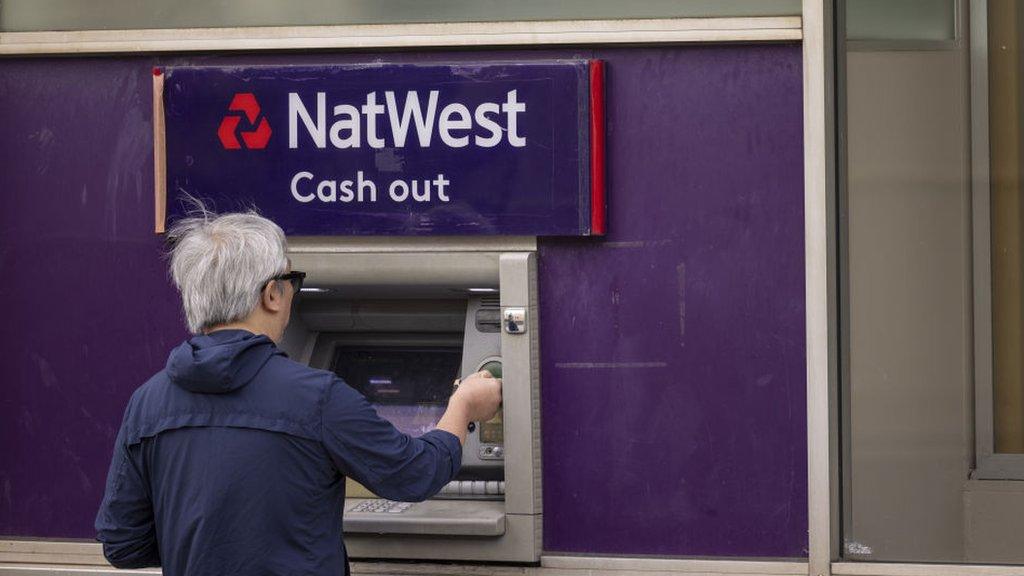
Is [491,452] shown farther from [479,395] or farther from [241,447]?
[241,447]

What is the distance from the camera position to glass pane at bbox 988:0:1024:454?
3.52 metres

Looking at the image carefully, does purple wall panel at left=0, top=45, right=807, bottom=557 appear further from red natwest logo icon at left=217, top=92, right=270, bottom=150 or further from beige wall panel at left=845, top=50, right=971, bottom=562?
beige wall panel at left=845, top=50, right=971, bottom=562

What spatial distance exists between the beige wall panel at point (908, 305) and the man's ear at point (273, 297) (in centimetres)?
→ 163

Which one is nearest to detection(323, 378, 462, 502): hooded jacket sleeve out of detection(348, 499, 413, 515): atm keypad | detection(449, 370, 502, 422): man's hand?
detection(449, 370, 502, 422): man's hand

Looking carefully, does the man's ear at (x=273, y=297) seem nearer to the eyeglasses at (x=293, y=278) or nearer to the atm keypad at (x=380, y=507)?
the eyeglasses at (x=293, y=278)

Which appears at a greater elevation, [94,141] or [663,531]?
[94,141]

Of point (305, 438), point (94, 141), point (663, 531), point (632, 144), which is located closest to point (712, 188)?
point (632, 144)

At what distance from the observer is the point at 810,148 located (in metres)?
3.25

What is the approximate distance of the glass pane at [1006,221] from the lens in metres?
3.52

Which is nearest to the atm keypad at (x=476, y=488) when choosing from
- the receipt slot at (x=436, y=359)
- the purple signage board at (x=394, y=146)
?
the receipt slot at (x=436, y=359)

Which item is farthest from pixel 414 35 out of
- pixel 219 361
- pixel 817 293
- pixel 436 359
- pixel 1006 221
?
pixel 1006 221

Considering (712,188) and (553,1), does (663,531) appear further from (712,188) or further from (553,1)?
(553,1)

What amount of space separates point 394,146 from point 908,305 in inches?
57.7

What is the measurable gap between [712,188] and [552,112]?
1.52ft
